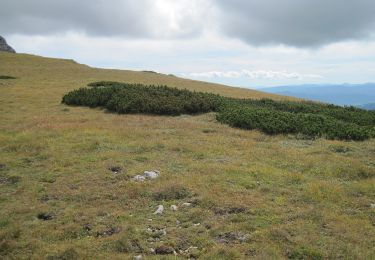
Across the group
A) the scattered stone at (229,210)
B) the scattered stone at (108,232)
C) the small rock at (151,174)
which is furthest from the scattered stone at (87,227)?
the small rock at (151,174)

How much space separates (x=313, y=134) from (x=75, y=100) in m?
16.6

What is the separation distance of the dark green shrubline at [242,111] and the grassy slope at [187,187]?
1.26m

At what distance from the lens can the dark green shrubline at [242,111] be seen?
1964 centimetres

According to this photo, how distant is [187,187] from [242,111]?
11797 mm

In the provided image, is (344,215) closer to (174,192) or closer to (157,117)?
(174,192)

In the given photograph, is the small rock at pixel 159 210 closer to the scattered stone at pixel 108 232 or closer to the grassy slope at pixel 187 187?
the grassy slope at pixel 187 187

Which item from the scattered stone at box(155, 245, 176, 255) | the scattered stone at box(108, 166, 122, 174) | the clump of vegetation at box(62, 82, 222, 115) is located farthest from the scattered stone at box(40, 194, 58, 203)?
the clump of vegetation at box(62, 82, 222, 115)

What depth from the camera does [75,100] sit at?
28.2 metres

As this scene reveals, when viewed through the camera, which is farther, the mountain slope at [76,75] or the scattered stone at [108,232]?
the mountain slope at [76,75]

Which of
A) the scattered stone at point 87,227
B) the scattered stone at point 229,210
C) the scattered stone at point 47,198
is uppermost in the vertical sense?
the scattered stone at point 229,210

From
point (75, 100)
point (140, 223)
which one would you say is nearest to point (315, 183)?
point (140, 223)

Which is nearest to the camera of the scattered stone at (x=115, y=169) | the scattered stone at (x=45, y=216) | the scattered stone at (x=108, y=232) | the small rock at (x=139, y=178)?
the scattered stone at (x=108, y=232)

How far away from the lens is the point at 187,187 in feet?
38.5

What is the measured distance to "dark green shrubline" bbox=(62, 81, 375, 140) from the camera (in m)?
19.6
